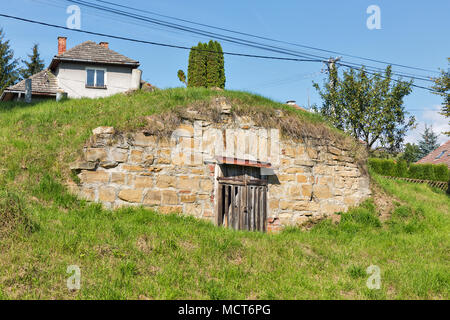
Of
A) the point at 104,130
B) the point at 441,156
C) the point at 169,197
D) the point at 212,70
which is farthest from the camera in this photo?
the point at 441,156

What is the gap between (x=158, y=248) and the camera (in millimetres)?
7062

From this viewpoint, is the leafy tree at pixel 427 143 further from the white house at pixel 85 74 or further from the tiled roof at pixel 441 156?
the white house at pixel 85 74

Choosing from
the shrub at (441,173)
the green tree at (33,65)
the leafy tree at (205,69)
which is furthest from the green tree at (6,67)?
the shrub at (441,173)

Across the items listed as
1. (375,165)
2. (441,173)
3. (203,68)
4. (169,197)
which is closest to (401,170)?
(375,165)

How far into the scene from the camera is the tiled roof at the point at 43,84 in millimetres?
23938

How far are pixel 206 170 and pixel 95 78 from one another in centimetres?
1821

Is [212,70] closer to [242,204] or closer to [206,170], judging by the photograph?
[206,170]

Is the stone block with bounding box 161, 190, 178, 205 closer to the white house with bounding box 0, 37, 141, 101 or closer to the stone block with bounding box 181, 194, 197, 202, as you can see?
the stone block with bounding box 181, 194, 197, 202

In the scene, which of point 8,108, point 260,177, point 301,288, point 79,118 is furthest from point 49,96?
point 301,288

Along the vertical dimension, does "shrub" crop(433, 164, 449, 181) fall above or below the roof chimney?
below

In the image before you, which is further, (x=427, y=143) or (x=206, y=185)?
(x=427, y=143)

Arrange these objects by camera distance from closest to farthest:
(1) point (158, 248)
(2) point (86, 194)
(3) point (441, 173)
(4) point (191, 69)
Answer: (1) point (158, 248), (2) point (86, 194), (3) point (441, 173), (4) point (191, 69)

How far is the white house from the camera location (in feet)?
81.2

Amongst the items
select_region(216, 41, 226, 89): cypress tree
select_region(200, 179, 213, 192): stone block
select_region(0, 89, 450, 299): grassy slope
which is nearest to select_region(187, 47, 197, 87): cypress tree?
select_region(216, 41, 226, 89): cypress tree
